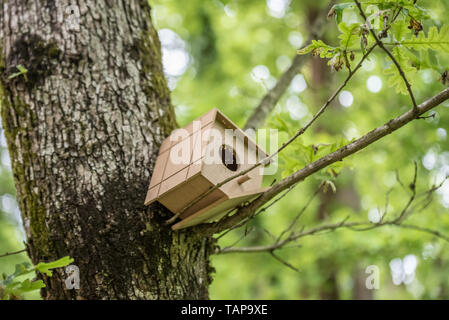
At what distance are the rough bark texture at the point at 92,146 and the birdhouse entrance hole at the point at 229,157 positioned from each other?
1.01 feet

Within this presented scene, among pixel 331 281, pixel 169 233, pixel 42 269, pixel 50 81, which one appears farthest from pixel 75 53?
pixel 331 281

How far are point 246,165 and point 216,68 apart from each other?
5533 millimetres

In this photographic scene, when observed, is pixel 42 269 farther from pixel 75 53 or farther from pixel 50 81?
pixel 75 53

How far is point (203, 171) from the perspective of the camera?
150 cm

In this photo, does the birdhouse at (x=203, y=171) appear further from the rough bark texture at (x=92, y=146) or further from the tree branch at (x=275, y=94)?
the tree branch at (x=275, y=94)

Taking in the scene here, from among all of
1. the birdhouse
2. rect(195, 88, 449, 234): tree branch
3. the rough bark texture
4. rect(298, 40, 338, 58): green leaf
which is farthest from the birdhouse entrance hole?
rect(298, 40, 338, 58): green leaf

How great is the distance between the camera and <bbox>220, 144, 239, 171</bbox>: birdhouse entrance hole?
1.70 metres

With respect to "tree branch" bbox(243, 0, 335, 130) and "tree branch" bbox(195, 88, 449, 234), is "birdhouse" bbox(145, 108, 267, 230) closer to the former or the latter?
"tree branch" bbox(195, 88, 449, 234)

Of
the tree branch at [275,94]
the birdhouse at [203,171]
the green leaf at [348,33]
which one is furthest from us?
the tree branch at [275,94]

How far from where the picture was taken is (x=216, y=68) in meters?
7.05

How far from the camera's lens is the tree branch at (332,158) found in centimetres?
127

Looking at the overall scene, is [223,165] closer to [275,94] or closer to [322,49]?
[322,49]

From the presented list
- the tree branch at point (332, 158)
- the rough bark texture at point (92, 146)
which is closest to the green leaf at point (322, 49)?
the tree branch at point (332, 158)

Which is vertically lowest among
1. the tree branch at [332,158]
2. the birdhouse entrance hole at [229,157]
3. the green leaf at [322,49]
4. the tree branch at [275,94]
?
the tree branch at [332,158]
